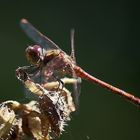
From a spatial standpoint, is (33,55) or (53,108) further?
(33,55)

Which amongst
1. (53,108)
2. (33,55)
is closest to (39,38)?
(33,55)

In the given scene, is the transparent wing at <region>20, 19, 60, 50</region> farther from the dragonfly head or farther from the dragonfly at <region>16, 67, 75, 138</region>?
the dragonfly at <region>16, 67, 75, 138</region>

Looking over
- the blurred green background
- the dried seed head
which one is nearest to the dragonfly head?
the dried seed head

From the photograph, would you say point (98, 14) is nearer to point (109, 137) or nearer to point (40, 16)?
point (40, 16)

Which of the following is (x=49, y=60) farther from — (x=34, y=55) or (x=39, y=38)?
(x=39, y=38)

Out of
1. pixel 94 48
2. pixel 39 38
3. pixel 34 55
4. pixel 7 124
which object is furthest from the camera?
pixel 94 48

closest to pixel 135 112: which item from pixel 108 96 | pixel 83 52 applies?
pixel 108 96
